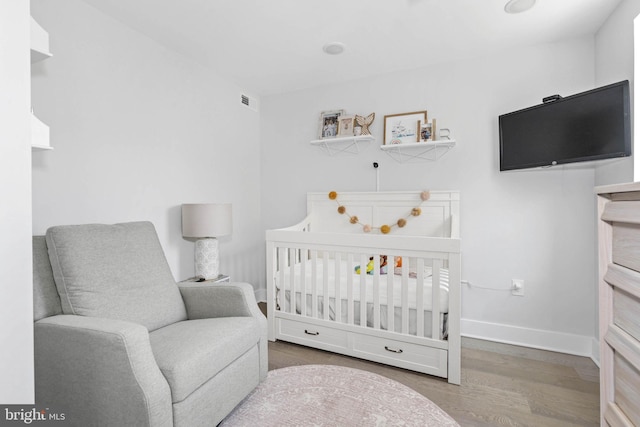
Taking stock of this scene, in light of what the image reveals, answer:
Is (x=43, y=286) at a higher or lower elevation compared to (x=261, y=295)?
higher

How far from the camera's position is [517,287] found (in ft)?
8.46

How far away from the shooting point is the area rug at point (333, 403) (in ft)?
5.21

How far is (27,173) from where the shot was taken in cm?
106

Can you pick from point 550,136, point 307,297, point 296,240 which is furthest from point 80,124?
point 550,136

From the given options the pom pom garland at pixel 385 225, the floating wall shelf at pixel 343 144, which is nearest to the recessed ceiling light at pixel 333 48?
the floating wall shelf at pixel 343 144

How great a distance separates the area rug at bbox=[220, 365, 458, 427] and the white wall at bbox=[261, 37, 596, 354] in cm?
127

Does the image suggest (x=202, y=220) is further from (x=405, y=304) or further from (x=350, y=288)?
(x=405, y=304)

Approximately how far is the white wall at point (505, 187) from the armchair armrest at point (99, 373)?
93.9 inches

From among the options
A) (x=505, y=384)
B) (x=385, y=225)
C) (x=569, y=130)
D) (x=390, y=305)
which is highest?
(x=569, y=130)

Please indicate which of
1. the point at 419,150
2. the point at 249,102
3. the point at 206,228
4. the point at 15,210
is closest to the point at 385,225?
the point at 419,150

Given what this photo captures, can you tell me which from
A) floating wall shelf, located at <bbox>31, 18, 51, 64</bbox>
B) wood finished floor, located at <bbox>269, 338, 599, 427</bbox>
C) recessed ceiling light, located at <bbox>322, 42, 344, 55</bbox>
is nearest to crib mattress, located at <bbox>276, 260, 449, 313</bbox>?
wood finished floor, located at <bbox>269, 338, 599, 427</bbox>

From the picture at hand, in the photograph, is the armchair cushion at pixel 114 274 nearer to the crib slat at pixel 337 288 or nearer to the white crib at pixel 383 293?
the white crib at pixel 383 293

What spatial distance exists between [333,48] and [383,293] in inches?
76.3

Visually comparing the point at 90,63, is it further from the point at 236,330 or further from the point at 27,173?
the point at 236,330
